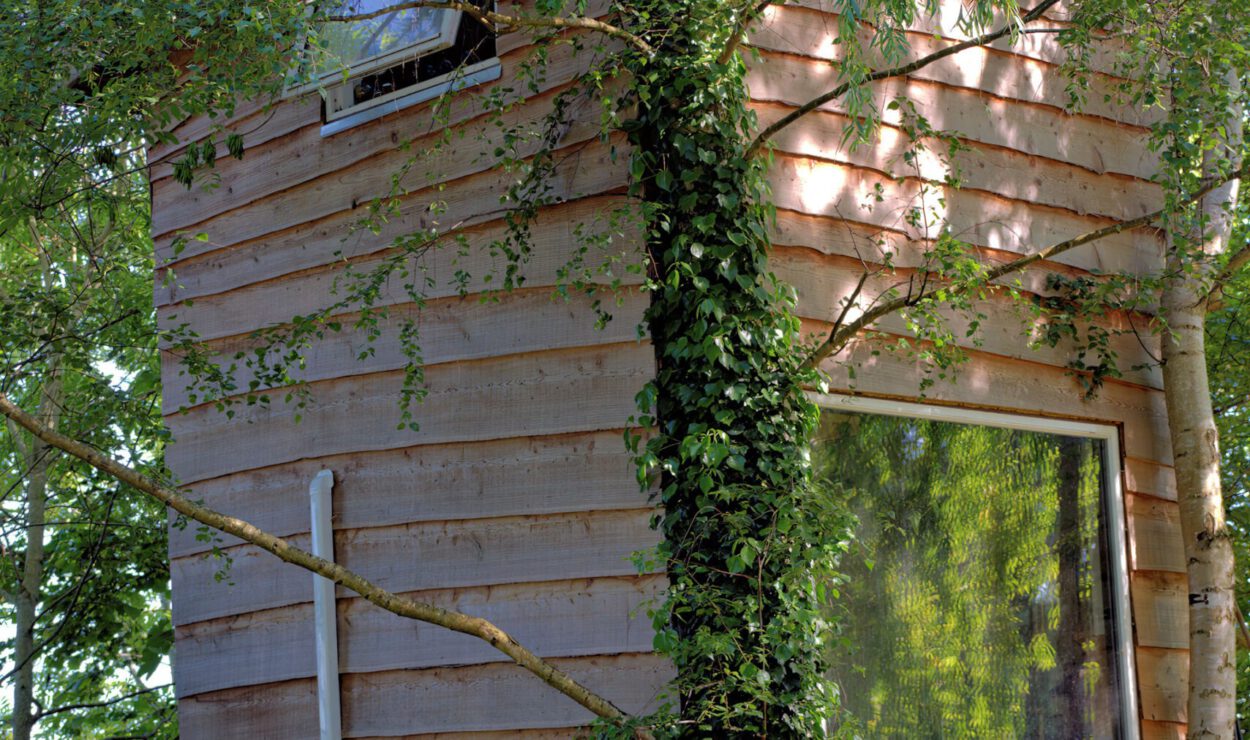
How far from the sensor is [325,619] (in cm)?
390

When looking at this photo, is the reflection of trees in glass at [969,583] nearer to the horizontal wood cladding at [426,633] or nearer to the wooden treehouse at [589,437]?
the wooden treehouse at [589,437]

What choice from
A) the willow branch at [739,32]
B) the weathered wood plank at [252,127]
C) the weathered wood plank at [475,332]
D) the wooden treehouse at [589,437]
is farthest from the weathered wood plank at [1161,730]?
the weathered wood plank at [252,127]

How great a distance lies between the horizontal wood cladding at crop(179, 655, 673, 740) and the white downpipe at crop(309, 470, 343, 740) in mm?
44

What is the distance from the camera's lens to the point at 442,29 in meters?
4.10

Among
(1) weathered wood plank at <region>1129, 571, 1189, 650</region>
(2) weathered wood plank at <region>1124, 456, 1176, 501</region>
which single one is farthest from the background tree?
(1) weathered wood plank at <region>1129, 571, 1189, 650</region>

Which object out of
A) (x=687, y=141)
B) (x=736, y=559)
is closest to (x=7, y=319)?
(x=687, y=141)

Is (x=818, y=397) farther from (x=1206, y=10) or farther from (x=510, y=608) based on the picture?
(x=1206, y=10)

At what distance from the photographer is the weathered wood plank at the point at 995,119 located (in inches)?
155

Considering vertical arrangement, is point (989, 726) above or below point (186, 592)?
below

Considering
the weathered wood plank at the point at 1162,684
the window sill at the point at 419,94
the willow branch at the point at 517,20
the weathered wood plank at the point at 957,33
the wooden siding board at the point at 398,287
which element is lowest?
the weathered wood plank at the point at 1162,684

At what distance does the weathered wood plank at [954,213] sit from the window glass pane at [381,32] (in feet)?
4.46

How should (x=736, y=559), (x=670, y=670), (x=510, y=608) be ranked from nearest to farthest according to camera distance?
(x=736, y=559) → (x=670, y=670) → (x=510, y=608)

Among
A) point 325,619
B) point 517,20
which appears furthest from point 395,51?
point 325,619

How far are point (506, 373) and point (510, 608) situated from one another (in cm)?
75
